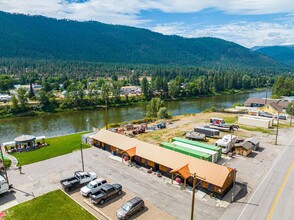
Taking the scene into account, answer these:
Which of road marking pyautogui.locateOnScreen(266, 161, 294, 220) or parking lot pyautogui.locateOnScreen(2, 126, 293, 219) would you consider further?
parking lot pyautogui.locateOnScreen(2, 126, 293, 219)

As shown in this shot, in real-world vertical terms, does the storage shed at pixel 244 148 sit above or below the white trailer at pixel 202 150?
below

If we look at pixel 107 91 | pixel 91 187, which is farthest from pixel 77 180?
pixel 107 91

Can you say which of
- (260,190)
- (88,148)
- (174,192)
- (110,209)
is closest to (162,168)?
(174,192)

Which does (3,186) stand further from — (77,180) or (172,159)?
(172,159)

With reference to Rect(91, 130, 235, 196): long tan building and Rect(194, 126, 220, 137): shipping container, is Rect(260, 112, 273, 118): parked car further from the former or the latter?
Rect(91, 130, 235, 196): long tan building

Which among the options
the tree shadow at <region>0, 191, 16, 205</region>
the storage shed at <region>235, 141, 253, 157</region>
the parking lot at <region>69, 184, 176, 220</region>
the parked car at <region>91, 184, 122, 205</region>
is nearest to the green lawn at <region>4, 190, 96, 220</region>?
the parking lot at <region>69, 184, 176, 220</region>

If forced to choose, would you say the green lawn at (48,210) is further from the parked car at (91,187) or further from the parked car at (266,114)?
the parked car at (266,114)

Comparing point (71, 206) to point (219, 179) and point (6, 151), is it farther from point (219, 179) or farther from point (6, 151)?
point (6, 151)

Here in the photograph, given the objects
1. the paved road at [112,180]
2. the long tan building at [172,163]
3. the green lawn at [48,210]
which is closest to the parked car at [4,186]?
the paved road at [112,180]
